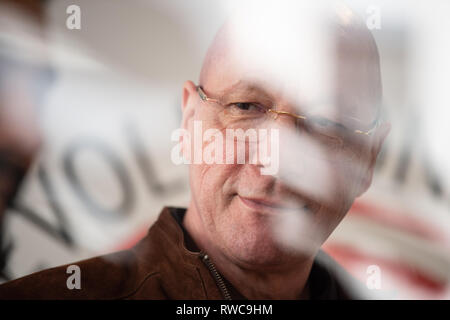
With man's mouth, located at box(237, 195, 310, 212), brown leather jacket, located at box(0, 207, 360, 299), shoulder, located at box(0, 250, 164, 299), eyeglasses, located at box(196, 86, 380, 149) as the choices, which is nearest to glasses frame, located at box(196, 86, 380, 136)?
eyeglasses, located at box(196, 86, 380, 149)

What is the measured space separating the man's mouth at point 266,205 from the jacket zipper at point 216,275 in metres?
0.17

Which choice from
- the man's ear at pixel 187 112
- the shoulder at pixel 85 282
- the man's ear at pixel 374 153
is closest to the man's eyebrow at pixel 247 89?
the man's ear at pixel 187 112

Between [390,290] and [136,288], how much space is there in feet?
2.35

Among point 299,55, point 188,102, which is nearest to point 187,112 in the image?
point 188,102

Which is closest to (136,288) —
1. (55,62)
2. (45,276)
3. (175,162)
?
(45,276)

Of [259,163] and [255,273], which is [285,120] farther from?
[255,273]

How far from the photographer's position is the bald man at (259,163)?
117 centimetres

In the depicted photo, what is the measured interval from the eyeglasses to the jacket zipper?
32 centimetres

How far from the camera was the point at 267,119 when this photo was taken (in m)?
1.17

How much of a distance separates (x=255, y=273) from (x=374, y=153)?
45 centimetres

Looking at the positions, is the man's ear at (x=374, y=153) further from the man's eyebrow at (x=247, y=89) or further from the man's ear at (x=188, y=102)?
the man's ear at (x=188, y=102)

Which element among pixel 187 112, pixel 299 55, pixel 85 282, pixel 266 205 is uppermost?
pixel 299 55
